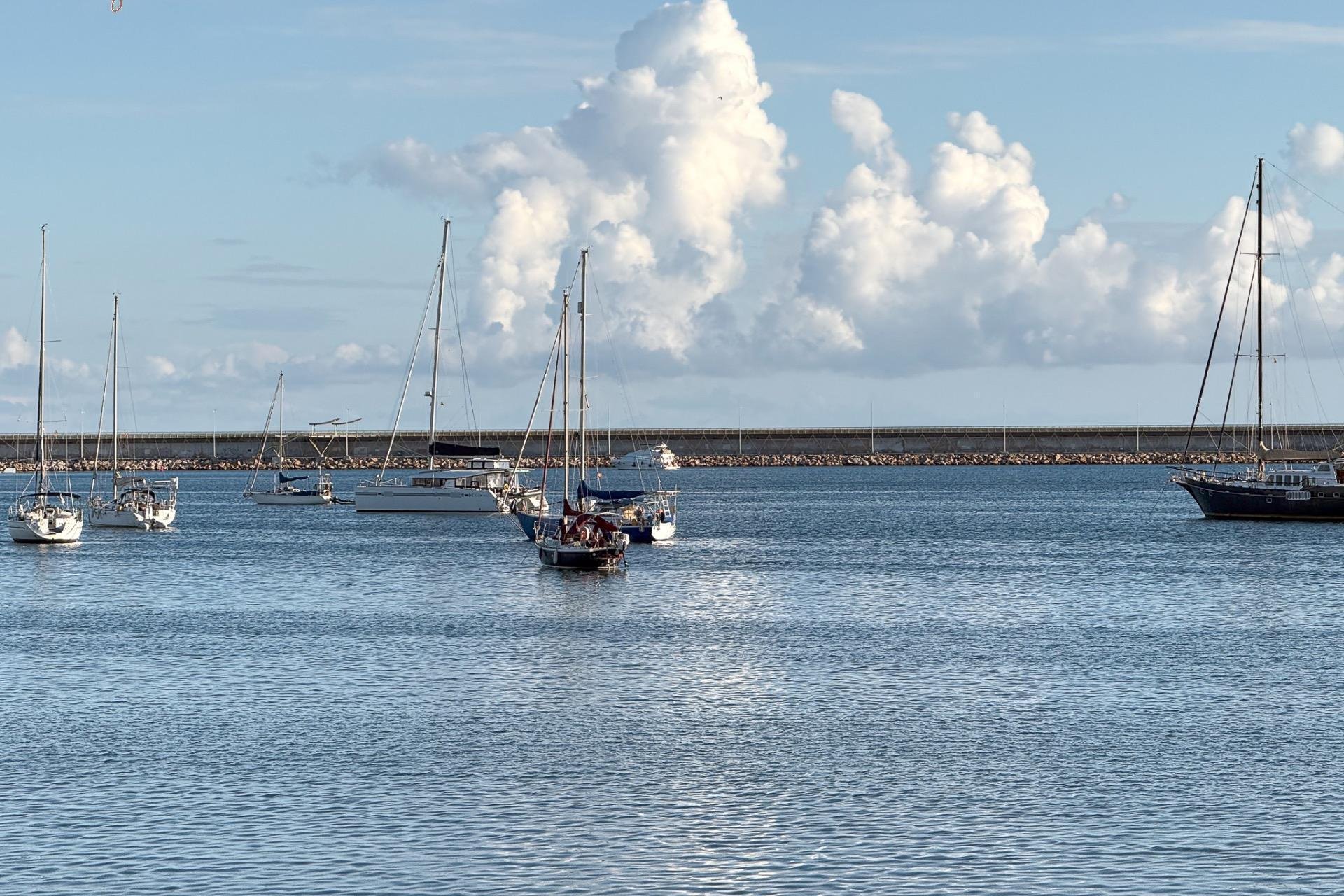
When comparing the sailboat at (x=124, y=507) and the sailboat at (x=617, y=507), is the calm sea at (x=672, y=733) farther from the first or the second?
the sailboat at (x=124, y=507)

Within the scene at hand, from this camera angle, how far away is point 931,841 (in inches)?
995

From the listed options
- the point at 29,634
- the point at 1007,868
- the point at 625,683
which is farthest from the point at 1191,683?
the point at 29,634

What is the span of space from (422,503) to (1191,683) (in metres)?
81.4

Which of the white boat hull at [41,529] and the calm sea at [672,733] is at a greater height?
the white boat hull at [41,529]

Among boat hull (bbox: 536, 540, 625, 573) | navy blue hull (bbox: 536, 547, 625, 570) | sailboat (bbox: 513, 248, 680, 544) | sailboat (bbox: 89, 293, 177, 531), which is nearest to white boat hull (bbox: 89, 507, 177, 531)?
sailboat (bbox: 89, 293, 177, 531)

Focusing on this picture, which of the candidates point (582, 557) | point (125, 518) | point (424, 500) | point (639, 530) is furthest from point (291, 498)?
point (582, 557)

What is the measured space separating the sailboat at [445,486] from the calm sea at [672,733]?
41.4 metres

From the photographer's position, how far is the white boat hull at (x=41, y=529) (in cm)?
8788

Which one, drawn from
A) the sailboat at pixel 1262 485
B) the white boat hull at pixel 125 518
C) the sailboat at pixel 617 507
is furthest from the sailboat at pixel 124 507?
the sailboat at pixel 1262 485

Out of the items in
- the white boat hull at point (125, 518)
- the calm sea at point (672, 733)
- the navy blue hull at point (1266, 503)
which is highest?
the navy blue hull at point (1266, 503)

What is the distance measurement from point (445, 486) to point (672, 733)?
82.5m

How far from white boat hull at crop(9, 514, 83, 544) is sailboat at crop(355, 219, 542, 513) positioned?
26.8 metres

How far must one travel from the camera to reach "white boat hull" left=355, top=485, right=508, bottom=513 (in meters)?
114

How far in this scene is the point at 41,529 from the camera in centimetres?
8819
